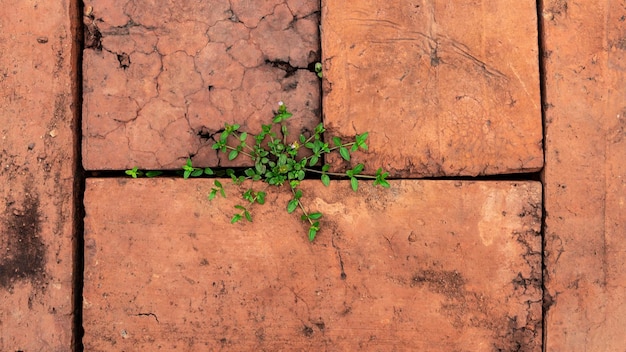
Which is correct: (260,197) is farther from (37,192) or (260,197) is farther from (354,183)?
(37,192)

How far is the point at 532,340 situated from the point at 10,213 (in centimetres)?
253

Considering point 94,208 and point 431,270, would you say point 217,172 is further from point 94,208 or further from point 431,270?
point 431,270

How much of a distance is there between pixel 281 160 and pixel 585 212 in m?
1.43

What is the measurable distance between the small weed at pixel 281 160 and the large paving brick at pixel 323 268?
5 cm

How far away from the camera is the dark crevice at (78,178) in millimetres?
2178

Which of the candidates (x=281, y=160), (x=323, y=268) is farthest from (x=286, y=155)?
(x=323, y=268)

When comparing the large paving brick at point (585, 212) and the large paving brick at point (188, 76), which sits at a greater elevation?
the large paving brick at point (188, 76)

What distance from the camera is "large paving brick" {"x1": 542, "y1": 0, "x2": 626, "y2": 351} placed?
2.11 meters

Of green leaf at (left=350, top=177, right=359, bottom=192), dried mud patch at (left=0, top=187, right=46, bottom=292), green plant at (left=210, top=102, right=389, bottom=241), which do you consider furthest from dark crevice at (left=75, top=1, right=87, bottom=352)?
green leaf at (left=350, top=177, right=359, bottom=192)

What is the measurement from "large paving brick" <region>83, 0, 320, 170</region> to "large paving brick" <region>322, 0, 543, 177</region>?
0.19 meters

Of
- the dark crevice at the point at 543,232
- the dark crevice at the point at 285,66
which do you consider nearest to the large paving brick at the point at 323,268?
the dark crevice at the point at 543,232

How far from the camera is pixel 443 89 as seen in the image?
2.13 m

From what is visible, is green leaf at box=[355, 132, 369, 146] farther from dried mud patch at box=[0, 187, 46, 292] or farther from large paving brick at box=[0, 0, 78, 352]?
dried mud patch at box=[0, 187, 46, 292]

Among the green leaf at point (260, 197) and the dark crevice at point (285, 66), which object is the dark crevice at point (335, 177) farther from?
the dark crevice at point (285, 66)
